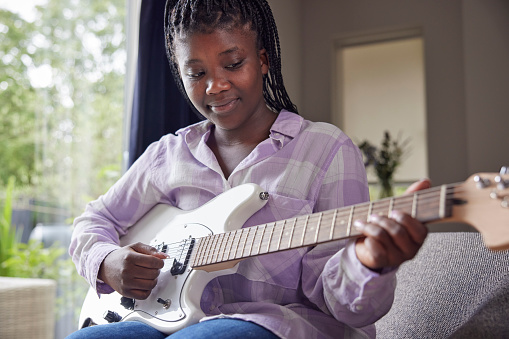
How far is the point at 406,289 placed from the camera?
1115 millimetres

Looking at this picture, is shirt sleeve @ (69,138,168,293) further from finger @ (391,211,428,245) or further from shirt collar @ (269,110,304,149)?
finger @ (391,211,428,245)

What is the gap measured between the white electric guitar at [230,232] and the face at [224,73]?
18 cm

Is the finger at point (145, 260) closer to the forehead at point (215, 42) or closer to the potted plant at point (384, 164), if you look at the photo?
the forehead at point (215, 42)

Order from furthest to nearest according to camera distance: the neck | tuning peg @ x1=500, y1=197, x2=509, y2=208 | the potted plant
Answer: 1. the potted plant
2. the neck
3. tuning peg @ x1=500, y1=197, x2=509, y2=208

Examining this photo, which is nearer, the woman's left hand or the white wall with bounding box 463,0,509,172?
the woman's left hand

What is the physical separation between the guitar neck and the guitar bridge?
0.02m

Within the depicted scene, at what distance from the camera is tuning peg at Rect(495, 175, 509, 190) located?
1.94 ft

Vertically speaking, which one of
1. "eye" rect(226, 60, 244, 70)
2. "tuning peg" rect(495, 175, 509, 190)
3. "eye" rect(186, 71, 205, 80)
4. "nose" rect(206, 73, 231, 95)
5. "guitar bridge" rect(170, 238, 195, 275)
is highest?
"eye" rect(226, 60, 244, 70)

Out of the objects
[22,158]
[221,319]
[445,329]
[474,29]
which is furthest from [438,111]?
[221,319]

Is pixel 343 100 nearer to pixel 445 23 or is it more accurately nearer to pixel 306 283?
pixel 445 23

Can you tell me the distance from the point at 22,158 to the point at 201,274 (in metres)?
1.81

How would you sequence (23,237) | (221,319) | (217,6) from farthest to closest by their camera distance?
(23,237) → (217,6) → (221,319)

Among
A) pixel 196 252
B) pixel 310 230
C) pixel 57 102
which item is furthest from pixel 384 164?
pixel 310 230

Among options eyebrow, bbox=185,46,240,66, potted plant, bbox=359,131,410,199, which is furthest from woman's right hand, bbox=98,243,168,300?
potted plant, bbox=359,131,410,199
